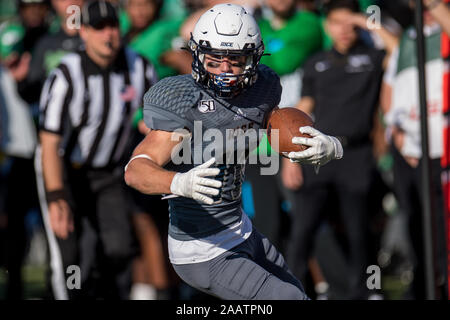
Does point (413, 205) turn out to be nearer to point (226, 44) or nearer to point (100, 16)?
point (100, 16)

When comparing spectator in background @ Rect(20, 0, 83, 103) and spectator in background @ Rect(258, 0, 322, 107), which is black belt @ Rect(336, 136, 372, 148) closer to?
spectator in background @ Rect(258, 0, 322, 107)

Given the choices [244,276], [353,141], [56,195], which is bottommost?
[244,276]

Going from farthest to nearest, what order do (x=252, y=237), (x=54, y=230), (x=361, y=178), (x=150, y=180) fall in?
(x=361, y=178), (x=54, y=230), (x=252, y=237), (x=150, y=180)

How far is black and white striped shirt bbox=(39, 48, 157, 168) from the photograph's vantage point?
228 inches

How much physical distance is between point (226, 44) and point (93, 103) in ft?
6.00

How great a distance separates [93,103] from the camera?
586cm

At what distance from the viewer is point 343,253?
6652 mm

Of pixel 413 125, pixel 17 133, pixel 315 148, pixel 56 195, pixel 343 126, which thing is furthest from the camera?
pixel 17 133

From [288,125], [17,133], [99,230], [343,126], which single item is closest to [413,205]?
[343,126]

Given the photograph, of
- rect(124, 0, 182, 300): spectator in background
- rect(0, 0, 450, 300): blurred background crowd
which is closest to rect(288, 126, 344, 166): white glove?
rect(0, 0, 450, 300): blurred background crowd

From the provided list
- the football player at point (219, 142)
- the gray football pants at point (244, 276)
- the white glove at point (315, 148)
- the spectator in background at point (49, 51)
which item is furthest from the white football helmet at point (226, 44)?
the spectator in background at point (49, 51)

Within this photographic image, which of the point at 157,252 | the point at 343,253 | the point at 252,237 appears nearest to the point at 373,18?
the point at 343,253

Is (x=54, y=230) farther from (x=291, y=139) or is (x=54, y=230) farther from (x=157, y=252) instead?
(x=291, y=139)
